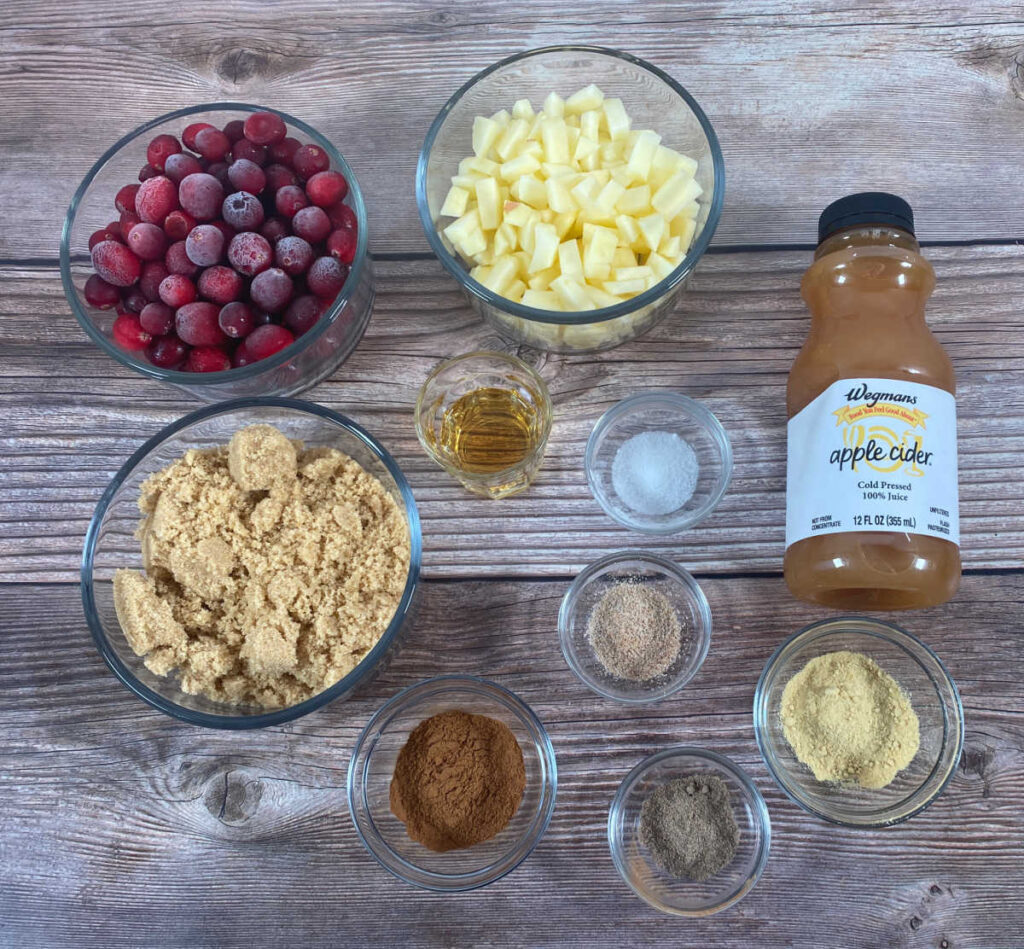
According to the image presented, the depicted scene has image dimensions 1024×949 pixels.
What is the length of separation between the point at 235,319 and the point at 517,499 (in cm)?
52

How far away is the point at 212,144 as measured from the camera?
1269 mm

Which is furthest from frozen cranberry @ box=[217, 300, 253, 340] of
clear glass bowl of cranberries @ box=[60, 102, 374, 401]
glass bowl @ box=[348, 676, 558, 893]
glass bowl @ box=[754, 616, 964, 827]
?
glass bowl @ box=[754, 616, 964, 827]

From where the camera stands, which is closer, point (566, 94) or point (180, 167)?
point (180, 167)

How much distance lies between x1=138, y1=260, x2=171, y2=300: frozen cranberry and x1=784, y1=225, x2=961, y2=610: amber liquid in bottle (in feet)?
3.19

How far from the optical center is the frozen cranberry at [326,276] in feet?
4.05

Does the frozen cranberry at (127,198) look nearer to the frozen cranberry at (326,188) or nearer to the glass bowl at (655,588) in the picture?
the frozen cranberry at (326,188)

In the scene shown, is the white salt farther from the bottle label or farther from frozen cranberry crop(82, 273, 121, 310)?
frozen cranberry crop(82, 273, 121, 310)

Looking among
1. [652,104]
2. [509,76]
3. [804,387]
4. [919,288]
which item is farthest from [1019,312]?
[509,76]

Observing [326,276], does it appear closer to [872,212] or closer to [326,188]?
[326,188]

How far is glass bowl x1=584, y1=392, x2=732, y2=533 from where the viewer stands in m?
1.33

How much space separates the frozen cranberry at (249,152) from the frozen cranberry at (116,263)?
0.71ft

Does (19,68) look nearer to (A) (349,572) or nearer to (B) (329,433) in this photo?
(B) (329,433)

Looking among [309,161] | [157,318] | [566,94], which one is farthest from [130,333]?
[566,94]

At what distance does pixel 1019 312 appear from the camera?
4.53 ft
